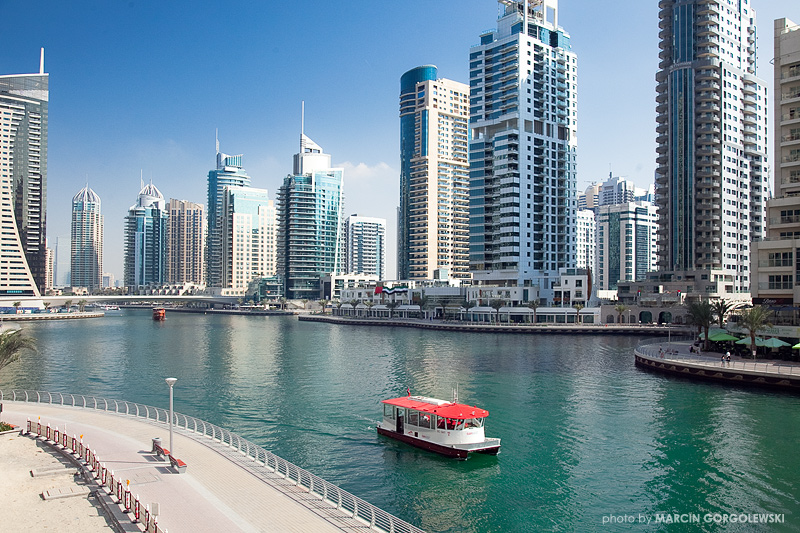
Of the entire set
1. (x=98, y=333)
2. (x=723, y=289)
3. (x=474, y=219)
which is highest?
(x=474, y=219)

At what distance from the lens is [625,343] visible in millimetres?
115125

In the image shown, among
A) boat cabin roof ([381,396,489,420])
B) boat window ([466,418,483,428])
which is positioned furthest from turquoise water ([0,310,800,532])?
boat cabin roof ([381,396,489,420])

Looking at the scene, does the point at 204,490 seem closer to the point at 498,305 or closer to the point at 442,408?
the point at 442,408

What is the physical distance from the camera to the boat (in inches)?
1545

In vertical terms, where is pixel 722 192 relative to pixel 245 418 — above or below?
above

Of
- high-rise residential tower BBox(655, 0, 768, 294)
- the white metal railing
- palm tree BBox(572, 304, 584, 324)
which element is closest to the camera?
the white metal railing

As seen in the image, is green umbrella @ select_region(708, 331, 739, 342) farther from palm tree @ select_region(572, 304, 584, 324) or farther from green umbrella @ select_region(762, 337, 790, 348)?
palm tree @ select_region(572, 304, 584, 324)

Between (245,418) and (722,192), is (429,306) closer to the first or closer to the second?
(722,192)

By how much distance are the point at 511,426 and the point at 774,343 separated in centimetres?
4128

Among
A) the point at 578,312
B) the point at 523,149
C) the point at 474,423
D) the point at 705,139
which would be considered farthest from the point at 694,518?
the point at 523,149

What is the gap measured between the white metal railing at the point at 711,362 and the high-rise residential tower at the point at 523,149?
8009 centimetres

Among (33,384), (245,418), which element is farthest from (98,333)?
(245,418)

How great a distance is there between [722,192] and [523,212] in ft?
163

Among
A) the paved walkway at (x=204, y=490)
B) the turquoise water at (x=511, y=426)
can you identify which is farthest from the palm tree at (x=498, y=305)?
the paved walkway at (x=204, y=490)
